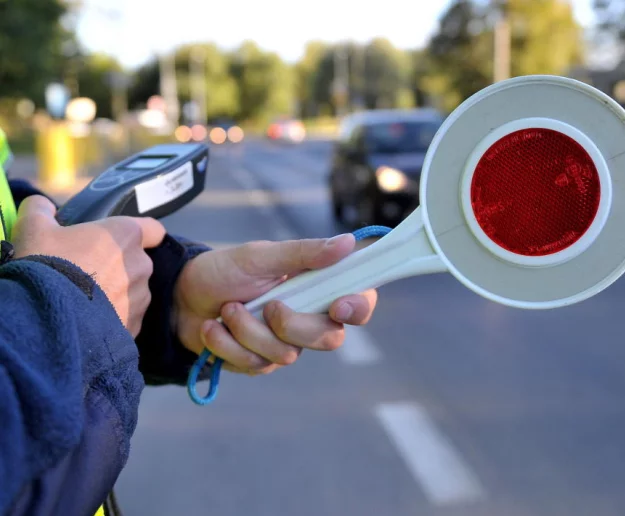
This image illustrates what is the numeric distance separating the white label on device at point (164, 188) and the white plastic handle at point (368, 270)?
0.29 m

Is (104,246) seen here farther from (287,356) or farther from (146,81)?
(146,81)

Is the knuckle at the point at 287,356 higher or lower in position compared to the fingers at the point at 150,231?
lower

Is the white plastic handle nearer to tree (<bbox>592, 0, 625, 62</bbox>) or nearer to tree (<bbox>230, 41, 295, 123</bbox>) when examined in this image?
tree (<bbox>592, 0, 625, 62</bbox>)

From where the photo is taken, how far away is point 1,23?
28703 mm

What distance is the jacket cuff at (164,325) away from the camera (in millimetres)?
1396

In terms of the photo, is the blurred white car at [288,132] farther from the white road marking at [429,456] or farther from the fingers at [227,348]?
the fingers at [227,348]

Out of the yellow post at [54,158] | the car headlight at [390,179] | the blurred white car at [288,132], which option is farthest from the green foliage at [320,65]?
the yellow post at [54,158]

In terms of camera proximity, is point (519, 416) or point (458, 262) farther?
point (519, 416)

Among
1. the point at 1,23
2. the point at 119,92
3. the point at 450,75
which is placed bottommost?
the point at 119,92

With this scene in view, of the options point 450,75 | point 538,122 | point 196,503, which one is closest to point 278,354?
point 538,122

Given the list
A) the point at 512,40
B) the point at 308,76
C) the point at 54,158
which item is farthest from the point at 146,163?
the point at 308,76

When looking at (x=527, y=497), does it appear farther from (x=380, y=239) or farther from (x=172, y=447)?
(x=380, y=239)

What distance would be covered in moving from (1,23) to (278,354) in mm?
31050

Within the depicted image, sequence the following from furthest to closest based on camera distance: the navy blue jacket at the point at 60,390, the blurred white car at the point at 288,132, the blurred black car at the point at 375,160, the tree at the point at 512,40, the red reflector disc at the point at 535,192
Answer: the blurred white car at the point at 288,132 < the tree at the point at 512,40 < the blurred black car at the point at 375,160 < the red reflector disc at the point at 535,192 < the navy blue jacket at the point at 60,390
